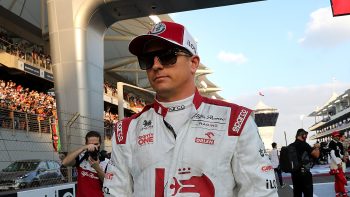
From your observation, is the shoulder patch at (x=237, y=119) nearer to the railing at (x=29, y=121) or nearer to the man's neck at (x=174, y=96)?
the man's neck at (x=174, y=96)

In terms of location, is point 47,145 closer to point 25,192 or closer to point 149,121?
point 25,192

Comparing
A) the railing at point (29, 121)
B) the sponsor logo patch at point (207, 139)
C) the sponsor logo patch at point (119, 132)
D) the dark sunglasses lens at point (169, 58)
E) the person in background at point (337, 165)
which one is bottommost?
the person in background at point (337, 165)

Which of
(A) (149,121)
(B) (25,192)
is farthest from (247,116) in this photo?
(B) (25,192)

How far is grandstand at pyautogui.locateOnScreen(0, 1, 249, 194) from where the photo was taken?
23.3ft

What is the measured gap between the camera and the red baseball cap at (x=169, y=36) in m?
1.99

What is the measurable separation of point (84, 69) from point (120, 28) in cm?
2413

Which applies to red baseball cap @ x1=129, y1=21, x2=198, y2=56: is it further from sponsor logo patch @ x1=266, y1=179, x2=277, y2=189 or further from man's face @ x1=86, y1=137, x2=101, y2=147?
man's face @ x1=86, y1=137, x2=101, y2=147

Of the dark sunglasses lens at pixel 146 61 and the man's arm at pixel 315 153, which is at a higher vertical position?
the dark sunglasses lens at pixel 146 61

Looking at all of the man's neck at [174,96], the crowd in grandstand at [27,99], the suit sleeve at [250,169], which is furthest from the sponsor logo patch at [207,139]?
the crowd in grandstand at [27,99]

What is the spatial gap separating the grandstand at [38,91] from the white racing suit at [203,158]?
4218 mm

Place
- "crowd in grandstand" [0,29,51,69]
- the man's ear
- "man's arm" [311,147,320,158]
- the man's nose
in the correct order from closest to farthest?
the man's nose
the man's ear
"man's arm" [311,147,320,158]
"crowd in grandstand" [0,29,51,69]

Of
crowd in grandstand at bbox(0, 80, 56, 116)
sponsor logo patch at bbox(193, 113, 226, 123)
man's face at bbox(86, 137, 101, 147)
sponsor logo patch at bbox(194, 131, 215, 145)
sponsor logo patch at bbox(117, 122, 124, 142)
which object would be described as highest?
crowd in grandstand at bbox(0, 80, 56, 116)

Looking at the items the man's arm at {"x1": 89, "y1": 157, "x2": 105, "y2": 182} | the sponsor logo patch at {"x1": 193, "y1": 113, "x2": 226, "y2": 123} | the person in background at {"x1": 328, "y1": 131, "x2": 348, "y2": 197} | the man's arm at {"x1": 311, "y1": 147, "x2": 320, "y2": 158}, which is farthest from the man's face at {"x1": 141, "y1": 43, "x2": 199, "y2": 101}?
the person in background at {"x1": 328, "y1": 131, "x2": 348, "y2": 197}

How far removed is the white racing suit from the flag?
9129 mm
